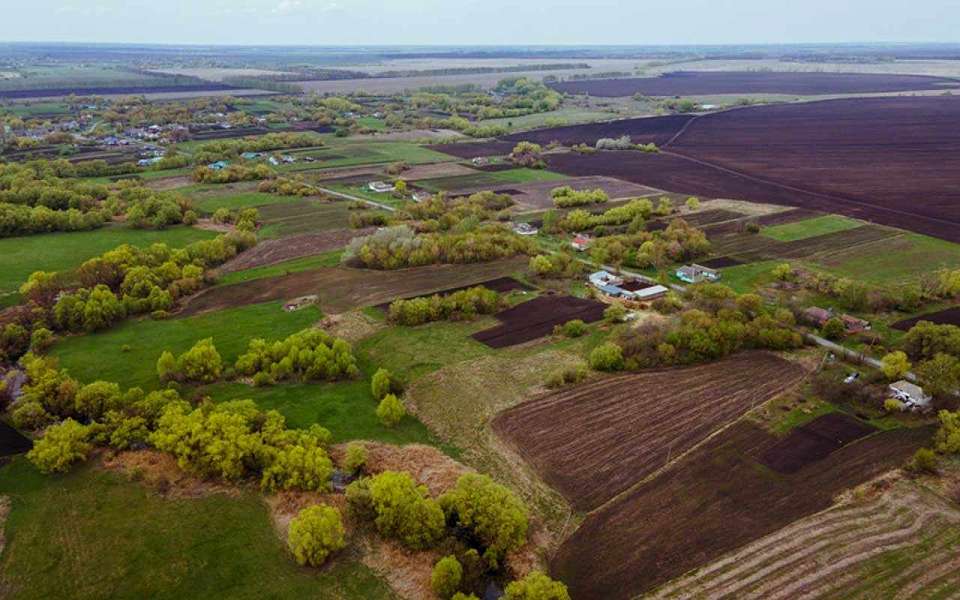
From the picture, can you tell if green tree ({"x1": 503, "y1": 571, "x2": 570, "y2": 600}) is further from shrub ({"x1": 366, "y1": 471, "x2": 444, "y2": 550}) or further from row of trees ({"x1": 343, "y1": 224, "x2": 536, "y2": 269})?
row of trees ({"x1": 343, "y1": 224, "x2": 536, "y2": 269})

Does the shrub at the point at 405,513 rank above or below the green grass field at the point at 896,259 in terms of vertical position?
below

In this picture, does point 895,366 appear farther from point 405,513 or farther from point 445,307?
point 405,513

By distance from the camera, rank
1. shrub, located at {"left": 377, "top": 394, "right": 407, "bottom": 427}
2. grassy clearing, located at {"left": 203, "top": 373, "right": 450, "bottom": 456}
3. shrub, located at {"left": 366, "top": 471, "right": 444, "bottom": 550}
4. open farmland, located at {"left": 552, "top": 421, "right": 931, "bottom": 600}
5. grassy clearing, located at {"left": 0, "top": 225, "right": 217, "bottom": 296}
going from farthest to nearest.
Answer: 1. grassy clearing, located at {"left": 0, "top": 225, "right": 217, "bottom": 296}
2. shrub, located at {"left": 377, "top": 394, "right": 407, "bottom": 427}
3. grassy clearing, located at {"left": 203, "top": 373, "right": 450, "bottom": 456}
4. shrub, located at {"left": 366, "top": 471, "right": 444, "bottom": 550}
5. open farmland, located at {"left": 552, "top": 421, "right": 931, "bottom": 600}

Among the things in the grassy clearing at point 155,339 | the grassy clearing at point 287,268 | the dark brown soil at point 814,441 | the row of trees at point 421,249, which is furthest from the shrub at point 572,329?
the grassy clearing at point 287,268

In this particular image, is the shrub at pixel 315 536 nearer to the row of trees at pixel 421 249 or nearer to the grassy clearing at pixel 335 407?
the grassy clearing at pixel 335 407

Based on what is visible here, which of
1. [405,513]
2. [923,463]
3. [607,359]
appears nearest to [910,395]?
[923,463]

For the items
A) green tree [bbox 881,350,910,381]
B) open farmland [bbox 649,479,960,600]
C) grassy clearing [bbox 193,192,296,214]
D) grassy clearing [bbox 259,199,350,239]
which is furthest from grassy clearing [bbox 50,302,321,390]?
green tree [bbox 881,350,910,381]

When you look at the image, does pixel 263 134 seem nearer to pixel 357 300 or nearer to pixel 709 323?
pixel 357 300
